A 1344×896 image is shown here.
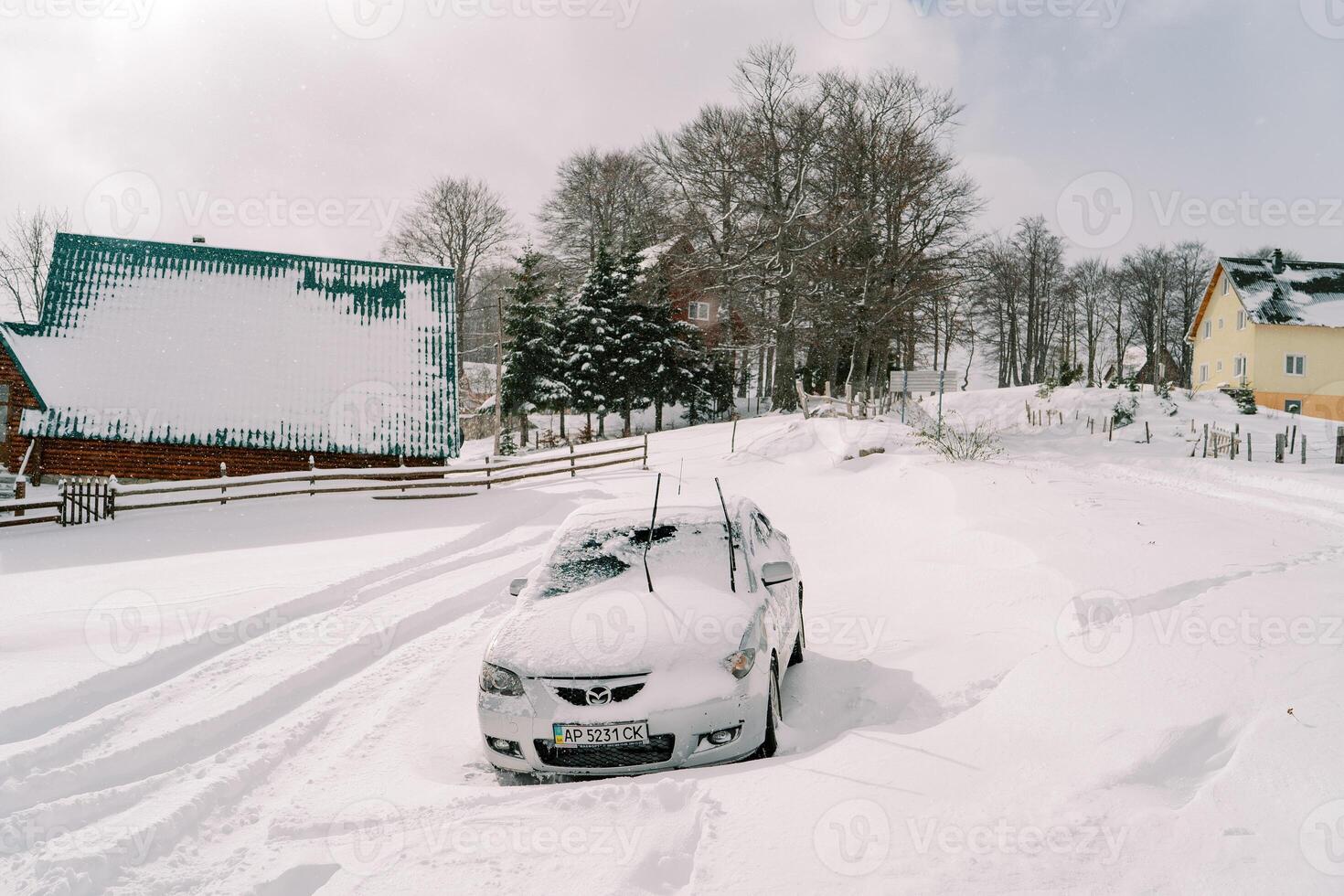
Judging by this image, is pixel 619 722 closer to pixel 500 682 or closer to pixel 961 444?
pixel 500 682

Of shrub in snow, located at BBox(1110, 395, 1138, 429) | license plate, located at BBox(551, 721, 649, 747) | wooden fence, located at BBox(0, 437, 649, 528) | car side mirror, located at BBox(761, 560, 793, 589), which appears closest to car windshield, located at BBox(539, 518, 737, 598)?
car side mirror, located at BBox(761, 560, 793, 589)

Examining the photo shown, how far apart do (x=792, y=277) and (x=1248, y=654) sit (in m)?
28.6

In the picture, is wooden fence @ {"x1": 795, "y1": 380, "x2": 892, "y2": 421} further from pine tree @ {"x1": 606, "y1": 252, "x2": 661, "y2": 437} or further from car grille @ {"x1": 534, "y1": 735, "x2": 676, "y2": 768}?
car grille @ {"x1": 534, "y1": 735, "x2": 676, "y2": 768}

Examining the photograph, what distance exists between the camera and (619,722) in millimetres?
4438

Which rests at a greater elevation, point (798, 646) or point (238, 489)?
point (238, 489)

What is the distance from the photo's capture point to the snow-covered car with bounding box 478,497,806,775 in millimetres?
4461

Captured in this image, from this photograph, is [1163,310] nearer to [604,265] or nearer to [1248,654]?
[604,265]

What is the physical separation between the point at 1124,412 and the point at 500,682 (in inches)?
1344

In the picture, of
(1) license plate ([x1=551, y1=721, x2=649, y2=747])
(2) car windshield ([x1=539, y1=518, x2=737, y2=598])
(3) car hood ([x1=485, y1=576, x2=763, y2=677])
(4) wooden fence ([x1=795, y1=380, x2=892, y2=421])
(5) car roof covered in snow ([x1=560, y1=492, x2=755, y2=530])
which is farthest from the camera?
(4) wooden fence ([x1=795, y1=380, x2=892, y2=421])

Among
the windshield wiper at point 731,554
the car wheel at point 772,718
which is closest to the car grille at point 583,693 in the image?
the car wheel at point 772,718

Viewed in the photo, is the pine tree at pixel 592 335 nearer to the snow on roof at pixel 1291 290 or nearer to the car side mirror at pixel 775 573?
the car side mirror at pixel 775 573

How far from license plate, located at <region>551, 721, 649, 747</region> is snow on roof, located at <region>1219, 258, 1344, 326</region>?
48.7m

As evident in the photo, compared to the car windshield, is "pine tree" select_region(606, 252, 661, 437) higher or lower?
higher

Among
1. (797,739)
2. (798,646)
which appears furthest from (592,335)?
(797,739)
